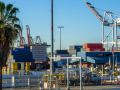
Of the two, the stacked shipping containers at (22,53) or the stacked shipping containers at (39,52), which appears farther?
the stacked shipping containers at (22,53)

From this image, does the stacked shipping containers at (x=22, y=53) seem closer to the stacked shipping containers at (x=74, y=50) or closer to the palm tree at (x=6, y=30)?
the palm tree at (x=6, y=30)

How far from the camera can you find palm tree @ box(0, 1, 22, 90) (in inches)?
725

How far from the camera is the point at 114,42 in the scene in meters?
64.4

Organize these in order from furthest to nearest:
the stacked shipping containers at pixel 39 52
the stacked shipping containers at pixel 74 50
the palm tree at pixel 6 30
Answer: the stacked shipping containers at pixel 74 50 → the stacked shipping containers at pixel 39 52 → the palm tree at pixel 6 30

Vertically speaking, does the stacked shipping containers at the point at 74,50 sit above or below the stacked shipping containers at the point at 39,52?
above

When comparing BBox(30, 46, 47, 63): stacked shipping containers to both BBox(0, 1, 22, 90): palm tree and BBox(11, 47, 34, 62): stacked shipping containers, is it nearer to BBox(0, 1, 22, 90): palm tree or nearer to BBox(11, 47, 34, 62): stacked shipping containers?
BBox(11, 47, 34, 62): stacked shipping containers

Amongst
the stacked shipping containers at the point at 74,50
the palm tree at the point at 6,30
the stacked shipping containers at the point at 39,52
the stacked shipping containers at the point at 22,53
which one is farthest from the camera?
the stacked shipping containers at the point at 74,50

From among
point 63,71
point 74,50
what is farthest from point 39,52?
point 74,50

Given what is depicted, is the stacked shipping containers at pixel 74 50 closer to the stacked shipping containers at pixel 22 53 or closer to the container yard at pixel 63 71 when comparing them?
the container yard at pixel 63 71

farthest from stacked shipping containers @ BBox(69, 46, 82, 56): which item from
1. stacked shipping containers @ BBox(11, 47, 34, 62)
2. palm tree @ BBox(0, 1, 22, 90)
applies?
palm tree @ BBox(0, 1, 22, 90)

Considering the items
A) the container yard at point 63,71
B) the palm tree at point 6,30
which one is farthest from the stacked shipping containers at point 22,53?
the palm tree at point 6,30

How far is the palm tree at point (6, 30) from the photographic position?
1841 centimetres

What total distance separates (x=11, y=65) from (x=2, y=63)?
93.0 feet

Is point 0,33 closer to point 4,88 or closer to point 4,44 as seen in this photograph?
point 4,44
